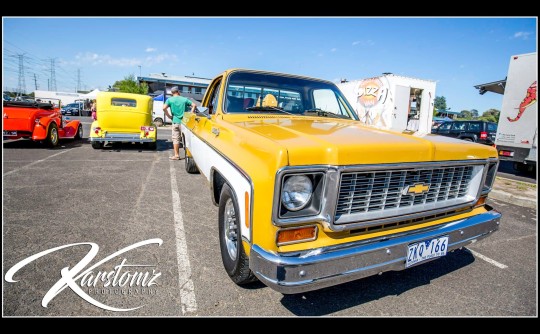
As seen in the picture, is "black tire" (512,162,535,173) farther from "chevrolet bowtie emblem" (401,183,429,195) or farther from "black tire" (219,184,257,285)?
"black tire" (219,184,257,285)

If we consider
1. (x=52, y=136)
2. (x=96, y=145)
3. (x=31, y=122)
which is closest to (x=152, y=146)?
(x=96, y=145)

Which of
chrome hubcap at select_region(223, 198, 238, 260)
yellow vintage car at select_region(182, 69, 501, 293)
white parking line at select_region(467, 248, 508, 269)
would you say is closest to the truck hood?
yellow vintage car at select_region(182, 69, 501, 293)

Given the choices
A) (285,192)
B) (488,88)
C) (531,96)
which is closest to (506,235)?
(285,192)

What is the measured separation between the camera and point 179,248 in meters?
2.87

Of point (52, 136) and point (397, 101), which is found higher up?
point (397, 101)

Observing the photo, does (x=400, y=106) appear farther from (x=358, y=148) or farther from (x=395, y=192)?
(x=358, y=148)

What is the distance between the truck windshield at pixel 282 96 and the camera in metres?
3.25

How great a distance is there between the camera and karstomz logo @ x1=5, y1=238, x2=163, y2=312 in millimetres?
2143

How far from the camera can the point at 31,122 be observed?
7941mm

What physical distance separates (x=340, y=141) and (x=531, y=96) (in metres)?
9.03

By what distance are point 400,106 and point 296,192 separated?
13376 millimetres

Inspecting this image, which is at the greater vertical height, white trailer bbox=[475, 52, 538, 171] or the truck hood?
white trailer bbox=[475, 52, 538, 171]

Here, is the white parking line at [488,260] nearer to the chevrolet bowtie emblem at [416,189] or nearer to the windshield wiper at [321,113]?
the chevrolet bowtie emblem at [416,189]

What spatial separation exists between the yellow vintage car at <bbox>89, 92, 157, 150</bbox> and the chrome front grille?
8.02m
